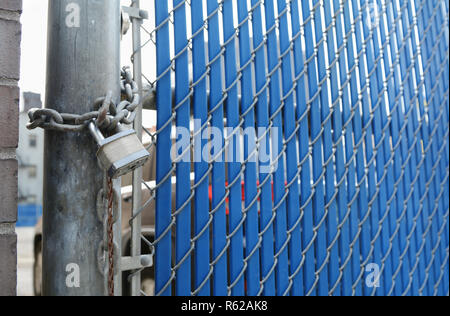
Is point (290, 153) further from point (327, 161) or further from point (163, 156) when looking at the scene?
point (163, 156)

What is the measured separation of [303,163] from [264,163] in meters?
0.17

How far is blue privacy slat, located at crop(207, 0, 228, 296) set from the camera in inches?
53.2

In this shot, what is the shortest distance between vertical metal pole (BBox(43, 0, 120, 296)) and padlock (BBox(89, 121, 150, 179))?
0.32 ft

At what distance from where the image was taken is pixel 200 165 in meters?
1.34

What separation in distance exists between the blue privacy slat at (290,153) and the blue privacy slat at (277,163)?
3 centimetres

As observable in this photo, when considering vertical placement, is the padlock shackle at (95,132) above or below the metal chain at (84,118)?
below

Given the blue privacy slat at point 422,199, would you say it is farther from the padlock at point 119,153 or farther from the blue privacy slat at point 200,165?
the padlock at point 119,153

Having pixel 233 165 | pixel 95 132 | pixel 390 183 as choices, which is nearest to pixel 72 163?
pixel 95 132

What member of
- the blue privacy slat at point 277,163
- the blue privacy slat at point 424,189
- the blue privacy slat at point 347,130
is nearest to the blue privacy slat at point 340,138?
the blue privacy slat at point 347,130

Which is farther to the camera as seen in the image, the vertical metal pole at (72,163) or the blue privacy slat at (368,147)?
the blue privacy slat at (368,147)

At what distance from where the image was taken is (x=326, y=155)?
1.63 m

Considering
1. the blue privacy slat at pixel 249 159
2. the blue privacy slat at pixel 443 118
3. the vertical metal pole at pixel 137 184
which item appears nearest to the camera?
the vertical metal pole at pixel 137 184

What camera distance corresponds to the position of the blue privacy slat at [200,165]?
1320 mm

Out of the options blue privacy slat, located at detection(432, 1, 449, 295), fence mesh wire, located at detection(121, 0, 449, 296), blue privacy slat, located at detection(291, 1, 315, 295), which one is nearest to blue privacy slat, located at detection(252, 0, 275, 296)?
fence mesh wire, located at detection(121, 0, 449, 296)
